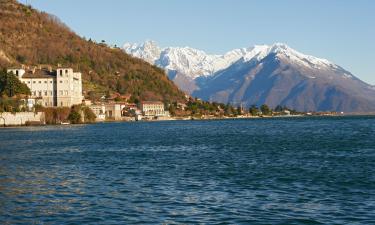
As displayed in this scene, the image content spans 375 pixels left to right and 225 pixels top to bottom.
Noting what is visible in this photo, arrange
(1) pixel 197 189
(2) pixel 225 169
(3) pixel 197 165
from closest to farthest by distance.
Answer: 1. (1) pixel 197 189
2. (2) pixel 225 169
3. (3) pixel 197 165

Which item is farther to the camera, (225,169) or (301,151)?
(301,151)

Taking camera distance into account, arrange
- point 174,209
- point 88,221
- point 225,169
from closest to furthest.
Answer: point 88,221 → point 174,209 → point 225,169

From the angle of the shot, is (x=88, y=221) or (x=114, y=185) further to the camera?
(x=114, y=185)

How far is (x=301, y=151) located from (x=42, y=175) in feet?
131

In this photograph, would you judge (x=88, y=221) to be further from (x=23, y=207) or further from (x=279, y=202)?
(x=279, y=202)

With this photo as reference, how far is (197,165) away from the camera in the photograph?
6222 cm

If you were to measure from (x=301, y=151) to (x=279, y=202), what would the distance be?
44.9 metres

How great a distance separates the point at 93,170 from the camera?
58125 mm

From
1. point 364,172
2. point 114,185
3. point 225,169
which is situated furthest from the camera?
point 225,169

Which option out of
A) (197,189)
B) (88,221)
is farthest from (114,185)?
(88,221)

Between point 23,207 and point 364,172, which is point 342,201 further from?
point 23,207

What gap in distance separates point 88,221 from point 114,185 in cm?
1382

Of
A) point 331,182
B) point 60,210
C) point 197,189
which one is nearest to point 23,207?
point 60,210

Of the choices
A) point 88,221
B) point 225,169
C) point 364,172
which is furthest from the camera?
point 225,169
